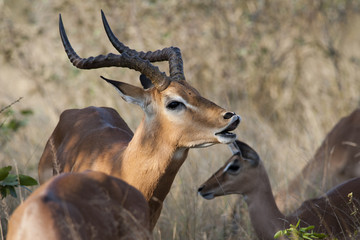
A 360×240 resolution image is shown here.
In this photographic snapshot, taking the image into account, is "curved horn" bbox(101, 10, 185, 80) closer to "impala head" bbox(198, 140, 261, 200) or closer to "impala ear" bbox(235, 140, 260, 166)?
"impala head" bbox(198, 140, 261, 200)

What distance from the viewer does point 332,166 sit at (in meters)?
8.00

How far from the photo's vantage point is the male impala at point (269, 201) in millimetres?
5262

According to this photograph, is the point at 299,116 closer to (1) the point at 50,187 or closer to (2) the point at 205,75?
(2) the point at 205,75

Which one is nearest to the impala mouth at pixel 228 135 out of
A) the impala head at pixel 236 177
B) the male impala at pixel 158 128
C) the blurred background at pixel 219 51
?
the male impala at pixel 158 128

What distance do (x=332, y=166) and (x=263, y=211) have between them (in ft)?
7.36

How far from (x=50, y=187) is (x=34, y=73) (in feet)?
30.1

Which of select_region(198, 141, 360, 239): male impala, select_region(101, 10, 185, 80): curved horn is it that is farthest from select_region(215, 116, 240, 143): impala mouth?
select_region(198, 141, 360, 239): male impala

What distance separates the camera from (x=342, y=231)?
197 inches

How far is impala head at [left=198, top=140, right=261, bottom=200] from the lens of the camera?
6.36m

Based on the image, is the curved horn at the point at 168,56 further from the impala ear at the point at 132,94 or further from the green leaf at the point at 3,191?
the green leaf at the point at 3,191

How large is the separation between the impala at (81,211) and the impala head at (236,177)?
2.96 meters

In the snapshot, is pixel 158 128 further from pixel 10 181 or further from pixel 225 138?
pixel 10 181

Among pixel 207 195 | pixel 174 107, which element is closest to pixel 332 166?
pixel 207 195

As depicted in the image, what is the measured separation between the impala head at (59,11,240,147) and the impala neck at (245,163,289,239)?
1.44 meters
